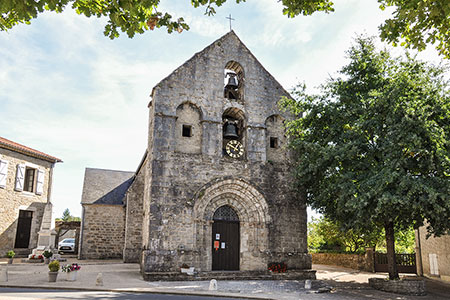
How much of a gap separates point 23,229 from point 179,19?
20.1 metres

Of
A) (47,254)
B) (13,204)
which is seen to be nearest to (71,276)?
(47,254)

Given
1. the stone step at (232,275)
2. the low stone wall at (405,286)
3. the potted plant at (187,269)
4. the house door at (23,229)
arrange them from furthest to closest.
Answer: the house door at (23,229)
the potted plant at (187,269)
the stone step at (232,275)
the low stone wall at (405,286)

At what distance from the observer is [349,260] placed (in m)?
20.8

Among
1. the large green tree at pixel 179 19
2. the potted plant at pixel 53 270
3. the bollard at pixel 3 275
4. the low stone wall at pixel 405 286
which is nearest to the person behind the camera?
the large green tree at pixel 179 19

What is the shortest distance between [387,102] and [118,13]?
9.47 m

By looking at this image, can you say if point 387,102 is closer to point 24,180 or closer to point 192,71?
point 192,71

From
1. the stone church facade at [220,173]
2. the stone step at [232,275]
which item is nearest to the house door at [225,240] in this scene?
the stone church facade at [220,173]

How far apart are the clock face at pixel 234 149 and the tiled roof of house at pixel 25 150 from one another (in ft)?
41.7

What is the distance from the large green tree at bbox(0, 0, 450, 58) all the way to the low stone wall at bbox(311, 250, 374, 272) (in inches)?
579

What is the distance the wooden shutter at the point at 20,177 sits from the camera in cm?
2064

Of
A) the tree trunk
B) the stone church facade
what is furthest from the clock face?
the tree trunk

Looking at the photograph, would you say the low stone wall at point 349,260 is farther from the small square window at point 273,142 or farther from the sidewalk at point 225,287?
the small square window at point 273,142

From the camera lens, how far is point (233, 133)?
15.8 metres

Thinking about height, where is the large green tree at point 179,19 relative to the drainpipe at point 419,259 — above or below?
above
